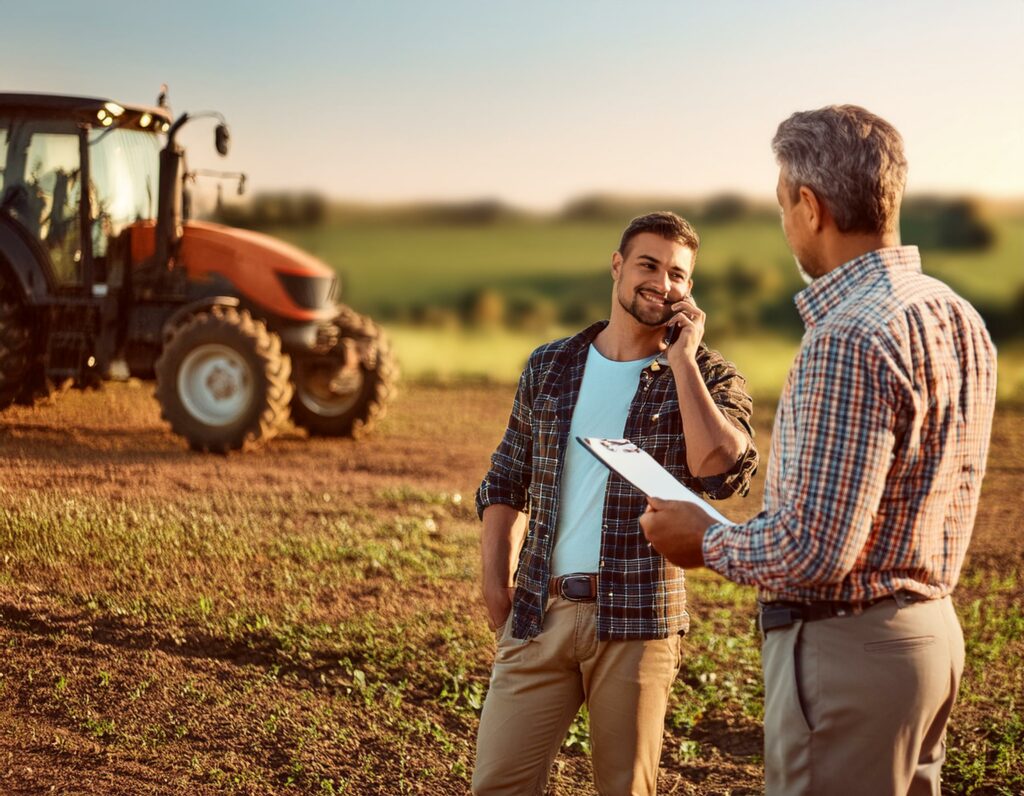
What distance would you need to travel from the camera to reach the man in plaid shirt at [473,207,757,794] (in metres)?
2.97

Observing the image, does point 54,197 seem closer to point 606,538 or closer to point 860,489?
point 606,538

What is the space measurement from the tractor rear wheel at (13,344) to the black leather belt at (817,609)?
13.1ft

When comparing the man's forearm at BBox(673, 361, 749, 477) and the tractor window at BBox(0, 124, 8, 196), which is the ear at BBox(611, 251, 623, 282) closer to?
the man's forearm at BBox(673, 361, 749, 477)

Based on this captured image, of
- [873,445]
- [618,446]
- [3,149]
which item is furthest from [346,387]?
[873,445]

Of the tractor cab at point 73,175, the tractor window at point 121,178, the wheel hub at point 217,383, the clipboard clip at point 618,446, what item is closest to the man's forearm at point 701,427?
the clipboard clip at point 618,446

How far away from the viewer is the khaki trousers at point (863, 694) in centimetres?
218

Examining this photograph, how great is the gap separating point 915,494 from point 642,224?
1364 millimetres

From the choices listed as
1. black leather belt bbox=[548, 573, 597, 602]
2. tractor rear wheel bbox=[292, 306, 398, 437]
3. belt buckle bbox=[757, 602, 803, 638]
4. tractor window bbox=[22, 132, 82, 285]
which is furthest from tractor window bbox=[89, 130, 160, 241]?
belt buckle bbox=[757, 602, 803, 638]

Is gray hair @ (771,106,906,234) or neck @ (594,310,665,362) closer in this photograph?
gray hair @ (771,106,906,234)

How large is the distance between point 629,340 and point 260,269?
6180 mm

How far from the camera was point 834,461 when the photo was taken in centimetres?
205

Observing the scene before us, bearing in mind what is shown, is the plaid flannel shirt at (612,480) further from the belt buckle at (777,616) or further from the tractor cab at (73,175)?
the tractor cab at (73,175)

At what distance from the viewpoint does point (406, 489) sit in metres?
7.73

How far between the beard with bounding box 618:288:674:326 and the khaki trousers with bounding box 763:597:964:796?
3.58ft
